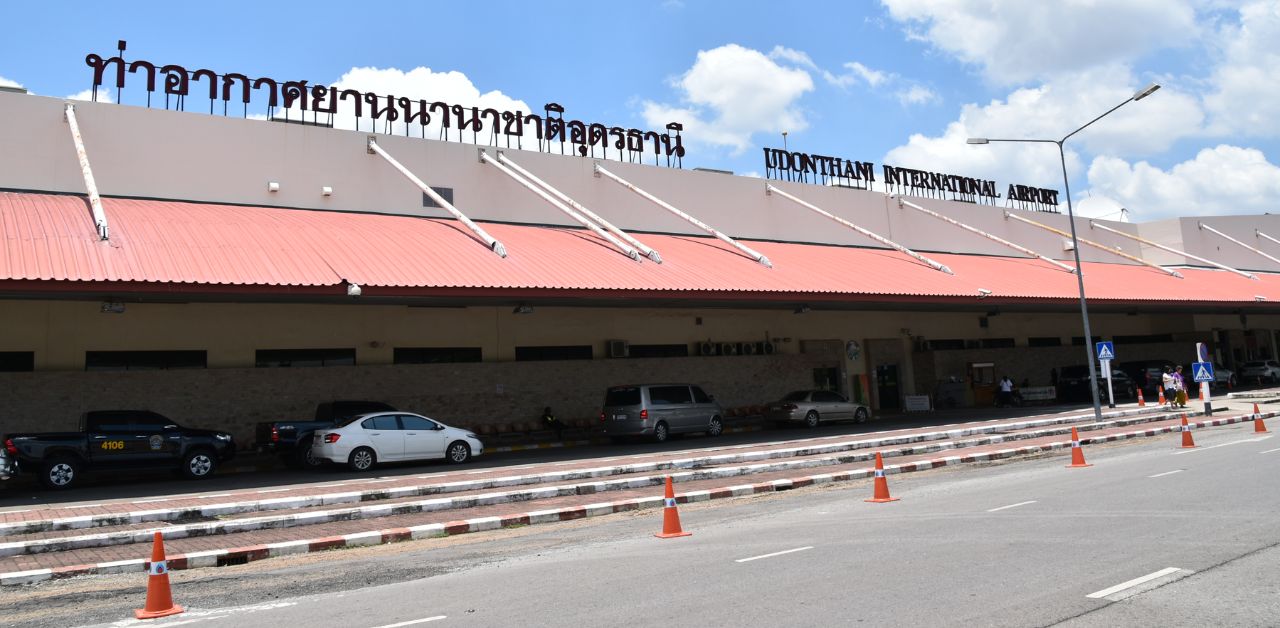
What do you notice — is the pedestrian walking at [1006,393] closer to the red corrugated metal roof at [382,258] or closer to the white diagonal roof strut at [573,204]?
the red corrugated metal roof at [382,258]

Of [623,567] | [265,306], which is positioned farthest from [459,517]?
[265,306]

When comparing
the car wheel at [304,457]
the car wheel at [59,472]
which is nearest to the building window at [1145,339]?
the car wheel at [304,457]

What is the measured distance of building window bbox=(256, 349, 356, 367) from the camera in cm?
2308

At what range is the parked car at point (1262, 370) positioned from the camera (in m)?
47.3

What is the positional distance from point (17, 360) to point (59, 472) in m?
4.68

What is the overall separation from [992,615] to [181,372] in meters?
20.8

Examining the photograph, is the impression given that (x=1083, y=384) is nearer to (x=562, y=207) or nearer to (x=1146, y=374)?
(x=1146, y=374)

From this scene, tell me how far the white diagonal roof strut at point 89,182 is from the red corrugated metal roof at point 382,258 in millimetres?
286

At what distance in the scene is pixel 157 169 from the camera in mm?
23828

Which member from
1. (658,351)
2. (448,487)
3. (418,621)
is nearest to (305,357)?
(448,487)

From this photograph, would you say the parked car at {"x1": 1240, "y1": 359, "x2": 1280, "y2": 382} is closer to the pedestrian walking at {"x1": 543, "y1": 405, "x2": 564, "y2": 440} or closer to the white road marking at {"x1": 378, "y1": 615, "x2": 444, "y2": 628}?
the pedestrian walking at {"x1": 543, "y1": 405, "x2": 564, "y2": 440}

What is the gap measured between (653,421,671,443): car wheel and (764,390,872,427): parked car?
19.0 ft

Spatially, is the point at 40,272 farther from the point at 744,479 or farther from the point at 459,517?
the point at 744,479

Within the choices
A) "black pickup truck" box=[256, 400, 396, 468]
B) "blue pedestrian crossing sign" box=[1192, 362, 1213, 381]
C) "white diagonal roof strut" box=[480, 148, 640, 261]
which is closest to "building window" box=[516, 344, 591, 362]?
"white diagonal roof strut" box=[480, 148, 640, 261]
